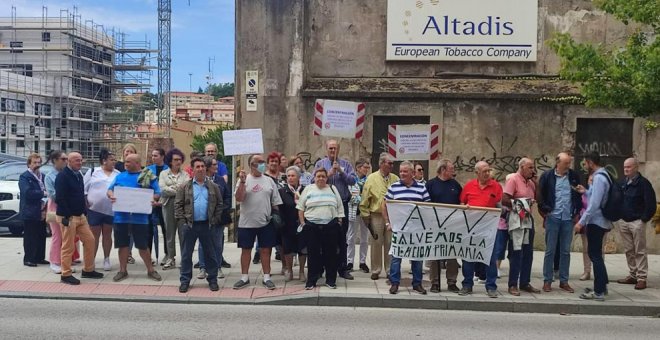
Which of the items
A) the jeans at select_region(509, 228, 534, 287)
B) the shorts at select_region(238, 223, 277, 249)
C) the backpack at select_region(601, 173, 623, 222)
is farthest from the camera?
the shorts at select_region(238, 223, 277, 249)

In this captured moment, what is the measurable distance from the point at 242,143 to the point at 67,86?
6627 centimetres

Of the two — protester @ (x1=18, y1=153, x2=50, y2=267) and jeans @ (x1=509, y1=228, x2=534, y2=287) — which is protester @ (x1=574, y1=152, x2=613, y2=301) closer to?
jeans @ (x1=509, y1=228, x2=534, y2=287)

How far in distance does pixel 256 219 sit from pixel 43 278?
3444 millimetres

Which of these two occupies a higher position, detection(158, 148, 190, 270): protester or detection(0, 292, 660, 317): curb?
detection(158, 148, 190, 270): protester

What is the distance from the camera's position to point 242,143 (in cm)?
1174

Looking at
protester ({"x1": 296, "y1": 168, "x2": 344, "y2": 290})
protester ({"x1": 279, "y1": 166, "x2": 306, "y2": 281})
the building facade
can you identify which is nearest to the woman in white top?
protester ({"x1": 279, "y1": 166, "x2": 306, "y2": 281})

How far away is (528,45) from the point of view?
1445 centimetres

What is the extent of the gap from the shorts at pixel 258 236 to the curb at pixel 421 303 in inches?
35.9

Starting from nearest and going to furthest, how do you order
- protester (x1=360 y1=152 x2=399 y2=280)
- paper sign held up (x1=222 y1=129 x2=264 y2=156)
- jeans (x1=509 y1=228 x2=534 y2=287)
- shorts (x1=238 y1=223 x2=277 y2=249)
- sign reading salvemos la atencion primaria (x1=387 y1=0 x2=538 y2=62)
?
jeans (x1=509 y1=228 x2=534 y2=287) < shorts (x1=238 y1=223 x2=277 y2=249) < protester (x1=360 y1=152 x2=399 y2=280) < paper sign held up (x1=222 y1=129 x2=264 y2=156) < sign reading salvemos la atencion primaria (x1=387 y1=0 x2=538 y2=62)

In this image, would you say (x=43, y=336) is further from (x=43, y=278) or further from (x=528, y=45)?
(x=528, y=45)

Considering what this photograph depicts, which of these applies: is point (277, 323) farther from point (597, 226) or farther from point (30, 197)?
point (30, 197)

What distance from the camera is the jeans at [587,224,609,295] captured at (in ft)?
30.1

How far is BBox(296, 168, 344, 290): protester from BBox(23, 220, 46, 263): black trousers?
458 centimetres

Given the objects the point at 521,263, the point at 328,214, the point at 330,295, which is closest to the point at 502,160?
the point at 521,263
